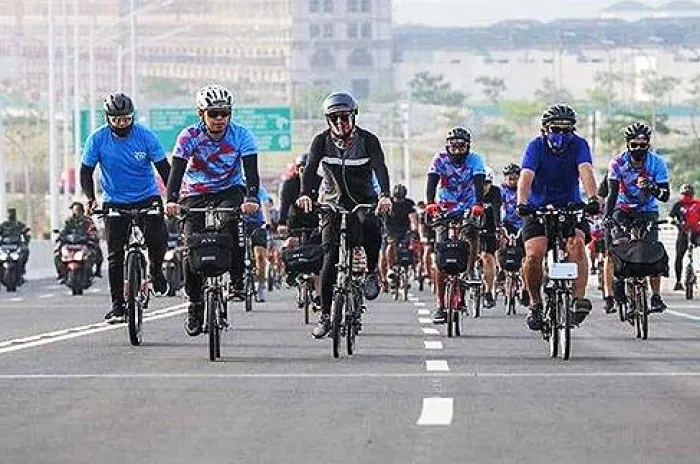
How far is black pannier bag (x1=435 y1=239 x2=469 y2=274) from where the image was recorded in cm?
2177

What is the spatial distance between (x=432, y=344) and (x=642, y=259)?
90.5 inches

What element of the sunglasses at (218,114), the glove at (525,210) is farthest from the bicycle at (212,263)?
the glove at (525,210)

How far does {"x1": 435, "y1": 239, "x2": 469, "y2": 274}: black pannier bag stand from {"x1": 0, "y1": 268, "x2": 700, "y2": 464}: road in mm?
609

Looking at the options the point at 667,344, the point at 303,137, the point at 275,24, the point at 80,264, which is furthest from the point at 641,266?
the point at 275,24

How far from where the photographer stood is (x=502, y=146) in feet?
579

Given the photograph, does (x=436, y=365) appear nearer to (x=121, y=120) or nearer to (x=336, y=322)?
(x=336, y=322)

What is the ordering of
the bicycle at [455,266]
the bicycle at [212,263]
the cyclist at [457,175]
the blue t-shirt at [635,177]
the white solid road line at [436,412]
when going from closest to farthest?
the white solid road line at [436,412] < the bicycle at [212,263] < the bicycle at [455,266] < the blue t-shirt at [635,177] < the cyclist at [457,175]

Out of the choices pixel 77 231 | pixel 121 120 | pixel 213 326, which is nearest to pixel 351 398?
pixel 213 326

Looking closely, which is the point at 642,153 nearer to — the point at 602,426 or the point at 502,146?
the point at 602,426

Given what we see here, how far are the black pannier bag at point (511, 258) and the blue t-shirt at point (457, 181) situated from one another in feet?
11.0

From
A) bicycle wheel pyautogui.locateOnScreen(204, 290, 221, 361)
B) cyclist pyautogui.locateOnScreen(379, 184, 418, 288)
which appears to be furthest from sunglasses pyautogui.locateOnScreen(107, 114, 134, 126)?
cyclist pyautogui.locateOnScreen(379, 184, 418, 288)

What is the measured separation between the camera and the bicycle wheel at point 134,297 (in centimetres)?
1947

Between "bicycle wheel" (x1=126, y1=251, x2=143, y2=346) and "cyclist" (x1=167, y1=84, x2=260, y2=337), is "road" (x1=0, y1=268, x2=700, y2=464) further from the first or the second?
"cyclist" (x1=167, y1=84, x2=260, y2=337)

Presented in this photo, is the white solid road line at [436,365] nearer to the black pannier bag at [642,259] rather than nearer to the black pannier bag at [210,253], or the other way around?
the black pannier bag at [210,253]
